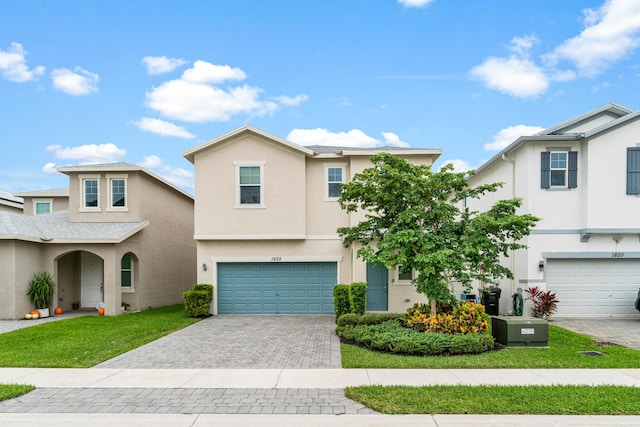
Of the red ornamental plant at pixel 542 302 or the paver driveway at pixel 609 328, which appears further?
the red ornamental plant at pixel 542 302

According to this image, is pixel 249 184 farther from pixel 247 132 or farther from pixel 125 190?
pixel 125 190

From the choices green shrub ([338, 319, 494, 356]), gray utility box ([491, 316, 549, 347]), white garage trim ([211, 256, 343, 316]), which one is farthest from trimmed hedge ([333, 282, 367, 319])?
gray utility box ([491, 316, 549, 347])

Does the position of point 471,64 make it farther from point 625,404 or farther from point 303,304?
point 625,404

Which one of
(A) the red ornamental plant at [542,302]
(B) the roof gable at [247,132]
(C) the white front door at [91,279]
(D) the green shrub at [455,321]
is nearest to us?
(D) the green shrub at [455,321]

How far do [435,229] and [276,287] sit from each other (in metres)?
7.37

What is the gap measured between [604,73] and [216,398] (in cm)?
1920

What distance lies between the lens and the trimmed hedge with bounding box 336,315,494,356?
8766 millimetres

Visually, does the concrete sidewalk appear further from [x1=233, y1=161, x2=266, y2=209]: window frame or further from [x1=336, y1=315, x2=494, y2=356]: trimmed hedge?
[x1=233, y1=161, x2=266, y2=209]: window frame

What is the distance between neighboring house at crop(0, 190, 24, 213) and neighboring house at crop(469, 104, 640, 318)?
26815 mm

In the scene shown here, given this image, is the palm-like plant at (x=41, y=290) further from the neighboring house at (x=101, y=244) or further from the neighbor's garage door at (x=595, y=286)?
the neighbor's garage door at (x=595, y=286)

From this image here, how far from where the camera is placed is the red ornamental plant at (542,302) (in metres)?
13.4

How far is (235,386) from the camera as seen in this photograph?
6.68 meters

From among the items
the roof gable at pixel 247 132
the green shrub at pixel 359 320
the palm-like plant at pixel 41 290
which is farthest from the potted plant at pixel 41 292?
the green shrub at pixel 359 320

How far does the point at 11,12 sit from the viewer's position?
1393 cm
